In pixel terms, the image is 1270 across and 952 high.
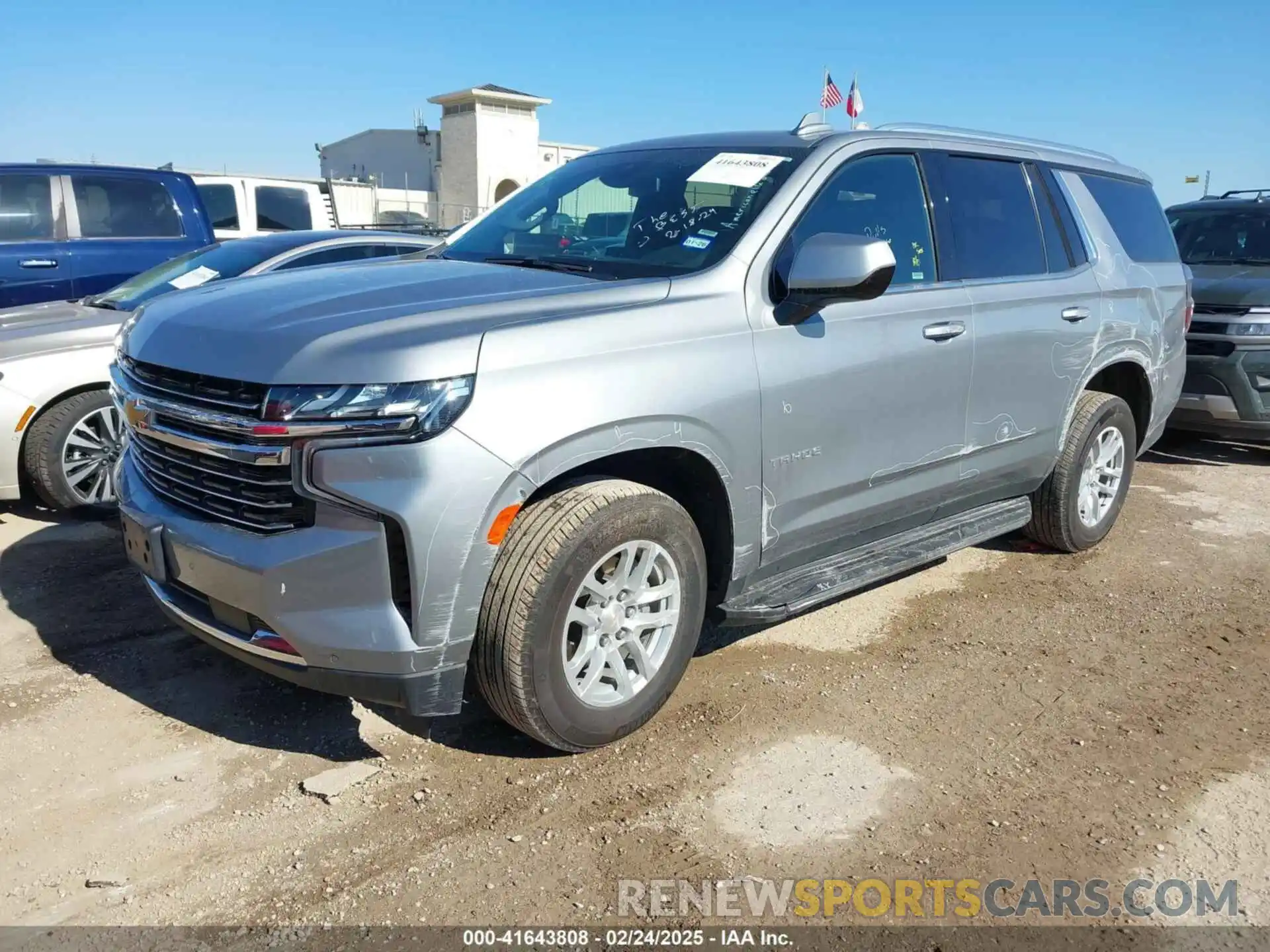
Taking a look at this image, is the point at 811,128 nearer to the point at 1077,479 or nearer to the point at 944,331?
the point at 944,331

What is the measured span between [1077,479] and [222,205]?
11040 millimetres

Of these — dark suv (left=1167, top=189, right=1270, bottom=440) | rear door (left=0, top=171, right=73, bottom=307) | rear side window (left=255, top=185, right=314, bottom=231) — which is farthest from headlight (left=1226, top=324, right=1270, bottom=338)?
rear side window (left=255, top=185, right=314, bottom=231)

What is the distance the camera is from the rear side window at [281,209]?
41.2 feet

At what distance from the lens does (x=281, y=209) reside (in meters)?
12.7

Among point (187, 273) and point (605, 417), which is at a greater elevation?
point (187, 273)

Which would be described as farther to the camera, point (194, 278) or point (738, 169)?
point (194, 278)

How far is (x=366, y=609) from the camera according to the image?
8.73 feet

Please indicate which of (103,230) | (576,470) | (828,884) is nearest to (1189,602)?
(828,884)

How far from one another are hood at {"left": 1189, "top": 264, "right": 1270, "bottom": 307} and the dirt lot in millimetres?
3773

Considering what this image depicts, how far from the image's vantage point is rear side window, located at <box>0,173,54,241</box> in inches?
303

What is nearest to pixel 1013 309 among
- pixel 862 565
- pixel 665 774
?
pixel 862 565

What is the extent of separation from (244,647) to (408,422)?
0.87m

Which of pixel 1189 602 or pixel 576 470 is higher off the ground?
pixel 576 470

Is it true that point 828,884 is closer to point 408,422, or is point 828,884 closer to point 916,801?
point 916,801
